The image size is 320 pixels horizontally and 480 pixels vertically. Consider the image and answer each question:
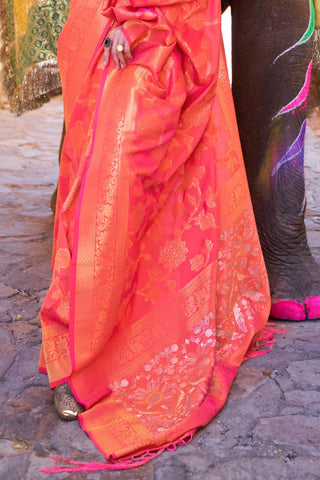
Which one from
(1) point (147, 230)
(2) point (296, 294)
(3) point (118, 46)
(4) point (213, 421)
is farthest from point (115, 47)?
(2) point (296, 294)

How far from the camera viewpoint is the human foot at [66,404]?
197 cm

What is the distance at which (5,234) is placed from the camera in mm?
3725

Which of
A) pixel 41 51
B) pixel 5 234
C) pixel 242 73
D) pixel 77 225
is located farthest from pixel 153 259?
pixel 5 234

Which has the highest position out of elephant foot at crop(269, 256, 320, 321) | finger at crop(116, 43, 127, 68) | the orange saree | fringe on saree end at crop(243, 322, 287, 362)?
finger at crop(116, 43, 127, 68)

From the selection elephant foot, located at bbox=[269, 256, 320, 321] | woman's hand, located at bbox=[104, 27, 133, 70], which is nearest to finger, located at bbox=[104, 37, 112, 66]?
woman's hand, located at bbox=[104, 27, 133, 70]

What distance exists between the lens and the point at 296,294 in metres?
2.68

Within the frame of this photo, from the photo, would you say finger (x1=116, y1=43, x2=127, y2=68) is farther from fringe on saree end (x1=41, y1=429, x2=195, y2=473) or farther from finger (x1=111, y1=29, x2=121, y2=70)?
fringe on saree end (x1=41, y1=429, x2=195, y2=473)

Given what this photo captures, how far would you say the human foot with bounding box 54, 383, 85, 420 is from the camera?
6.46ft

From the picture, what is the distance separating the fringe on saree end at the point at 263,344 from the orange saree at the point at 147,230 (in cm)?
9

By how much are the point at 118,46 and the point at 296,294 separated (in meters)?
1.23

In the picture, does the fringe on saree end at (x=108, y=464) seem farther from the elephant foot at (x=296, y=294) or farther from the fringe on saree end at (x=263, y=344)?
the elephant foot at (x=296, y=294)

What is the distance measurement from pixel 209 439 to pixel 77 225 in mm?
671

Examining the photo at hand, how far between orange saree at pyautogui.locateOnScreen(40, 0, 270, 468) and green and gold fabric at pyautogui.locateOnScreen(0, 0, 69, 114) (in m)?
0.93

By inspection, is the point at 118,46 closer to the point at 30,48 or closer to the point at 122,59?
the point at 122,59
